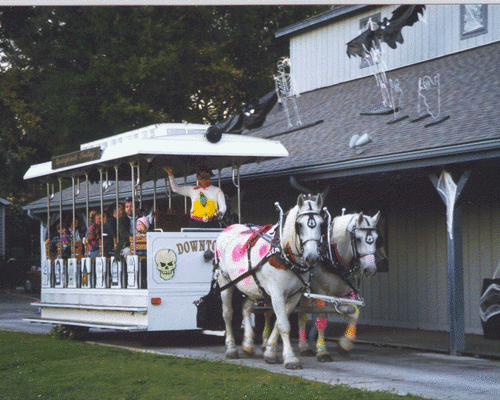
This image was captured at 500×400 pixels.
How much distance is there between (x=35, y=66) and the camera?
3300cm

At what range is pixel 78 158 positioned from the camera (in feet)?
43.4

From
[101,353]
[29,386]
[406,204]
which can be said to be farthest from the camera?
[406,204]

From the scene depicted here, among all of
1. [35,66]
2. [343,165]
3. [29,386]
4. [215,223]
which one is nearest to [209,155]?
[215,223]

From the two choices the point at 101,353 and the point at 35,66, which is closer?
the point at 101,353

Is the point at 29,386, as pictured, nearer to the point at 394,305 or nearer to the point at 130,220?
the point at 130,220

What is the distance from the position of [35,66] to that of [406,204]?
72.1 feet

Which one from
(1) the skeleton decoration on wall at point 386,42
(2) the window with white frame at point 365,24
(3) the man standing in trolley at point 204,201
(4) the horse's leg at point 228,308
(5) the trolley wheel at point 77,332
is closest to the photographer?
(4) the horse's leg at point 228,308

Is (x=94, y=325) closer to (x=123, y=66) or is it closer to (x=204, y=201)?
(x=204, y=201)

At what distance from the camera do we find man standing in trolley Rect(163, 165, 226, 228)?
40.4 feet

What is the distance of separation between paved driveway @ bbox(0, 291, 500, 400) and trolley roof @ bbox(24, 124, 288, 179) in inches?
115

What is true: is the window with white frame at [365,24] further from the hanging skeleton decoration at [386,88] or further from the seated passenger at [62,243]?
the seated passenger at [62,243]

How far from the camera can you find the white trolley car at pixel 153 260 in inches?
458

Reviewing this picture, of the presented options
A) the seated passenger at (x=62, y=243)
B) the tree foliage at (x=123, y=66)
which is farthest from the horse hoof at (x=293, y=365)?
the tree foliage at (x=123, y=66)

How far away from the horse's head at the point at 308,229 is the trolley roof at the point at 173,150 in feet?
10.0
